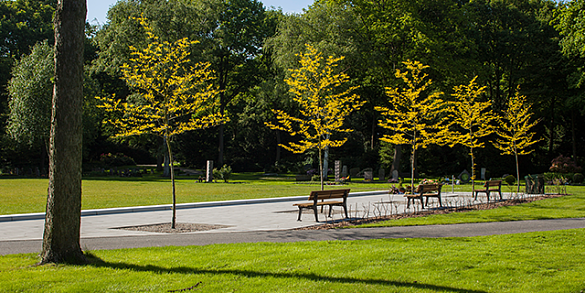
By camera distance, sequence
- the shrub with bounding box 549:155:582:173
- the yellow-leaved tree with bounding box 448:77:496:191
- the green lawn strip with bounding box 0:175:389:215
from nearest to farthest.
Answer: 1. the green lawn strip with bounding box 0:175:389:215
2. the yellow-leaved tree with bounding box 448:77:496:191
3. the shrub with bounding box 549:155:582:173

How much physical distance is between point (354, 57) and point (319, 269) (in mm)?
31937

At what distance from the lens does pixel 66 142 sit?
7.61m

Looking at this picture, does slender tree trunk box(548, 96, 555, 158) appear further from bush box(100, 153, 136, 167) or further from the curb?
bush box(100, 153, 136, 167)

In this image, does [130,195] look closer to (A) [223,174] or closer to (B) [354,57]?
(A) [223,174]

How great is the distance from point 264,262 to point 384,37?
34163 mm

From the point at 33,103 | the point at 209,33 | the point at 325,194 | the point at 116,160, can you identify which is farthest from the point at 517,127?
the point at 116,160

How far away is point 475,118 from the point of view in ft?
76.9

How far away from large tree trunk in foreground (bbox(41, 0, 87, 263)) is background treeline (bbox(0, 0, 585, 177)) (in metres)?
29.0

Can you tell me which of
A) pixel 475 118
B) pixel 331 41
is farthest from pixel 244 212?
pixel 331 41

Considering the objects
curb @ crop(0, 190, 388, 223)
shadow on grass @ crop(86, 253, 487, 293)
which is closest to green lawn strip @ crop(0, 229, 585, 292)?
shadow on grass @ crop(86, 253, 487, 293)

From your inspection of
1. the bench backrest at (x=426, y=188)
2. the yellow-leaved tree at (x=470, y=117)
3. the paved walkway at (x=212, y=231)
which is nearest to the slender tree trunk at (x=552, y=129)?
the yellow-leaved tree at (x=470, y=117)

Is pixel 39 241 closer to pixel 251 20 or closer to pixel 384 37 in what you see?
pixel 384 37

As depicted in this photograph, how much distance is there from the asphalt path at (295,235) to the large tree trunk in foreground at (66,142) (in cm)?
128

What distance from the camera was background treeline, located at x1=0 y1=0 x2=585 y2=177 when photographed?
38.1 m
